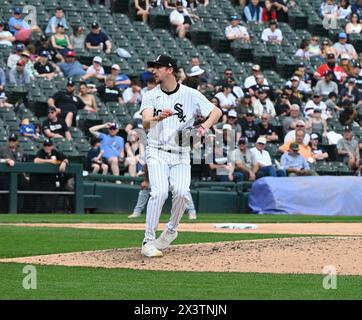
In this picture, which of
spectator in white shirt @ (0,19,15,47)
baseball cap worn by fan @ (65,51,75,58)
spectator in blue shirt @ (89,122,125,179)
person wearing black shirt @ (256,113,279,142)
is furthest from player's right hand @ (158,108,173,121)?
person wearing black shirt @ (256,113,279,142)

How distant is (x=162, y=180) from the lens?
11.7 m

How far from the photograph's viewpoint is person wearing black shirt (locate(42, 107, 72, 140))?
22641mm

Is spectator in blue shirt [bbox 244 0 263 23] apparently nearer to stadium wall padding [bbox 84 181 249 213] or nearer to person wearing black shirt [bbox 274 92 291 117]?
person wearing black shirt [bbox 274 92 291 117]

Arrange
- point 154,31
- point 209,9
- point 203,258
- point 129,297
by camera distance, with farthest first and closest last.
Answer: point 209,9 → point 154,31 → point 203,258 → point 129,297

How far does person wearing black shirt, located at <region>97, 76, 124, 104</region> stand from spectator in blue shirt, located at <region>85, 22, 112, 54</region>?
54.2 inches

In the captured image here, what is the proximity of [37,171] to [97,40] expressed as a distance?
5.48m

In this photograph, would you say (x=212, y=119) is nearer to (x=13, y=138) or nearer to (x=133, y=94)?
(x=13, y=138)

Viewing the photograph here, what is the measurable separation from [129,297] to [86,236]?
6.70 m

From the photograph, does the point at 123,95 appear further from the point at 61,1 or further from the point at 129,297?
the point at 129,297

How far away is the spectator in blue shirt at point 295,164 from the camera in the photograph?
2456cm

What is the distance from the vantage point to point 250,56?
98.6 feet

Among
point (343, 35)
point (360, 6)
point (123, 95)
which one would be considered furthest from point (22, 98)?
point (360, 6)

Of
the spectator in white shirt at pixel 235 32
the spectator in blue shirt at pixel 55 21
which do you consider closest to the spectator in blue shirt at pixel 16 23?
the spectator in blue shirt at pixel 55 21

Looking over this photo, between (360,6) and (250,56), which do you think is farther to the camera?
(360,6)
